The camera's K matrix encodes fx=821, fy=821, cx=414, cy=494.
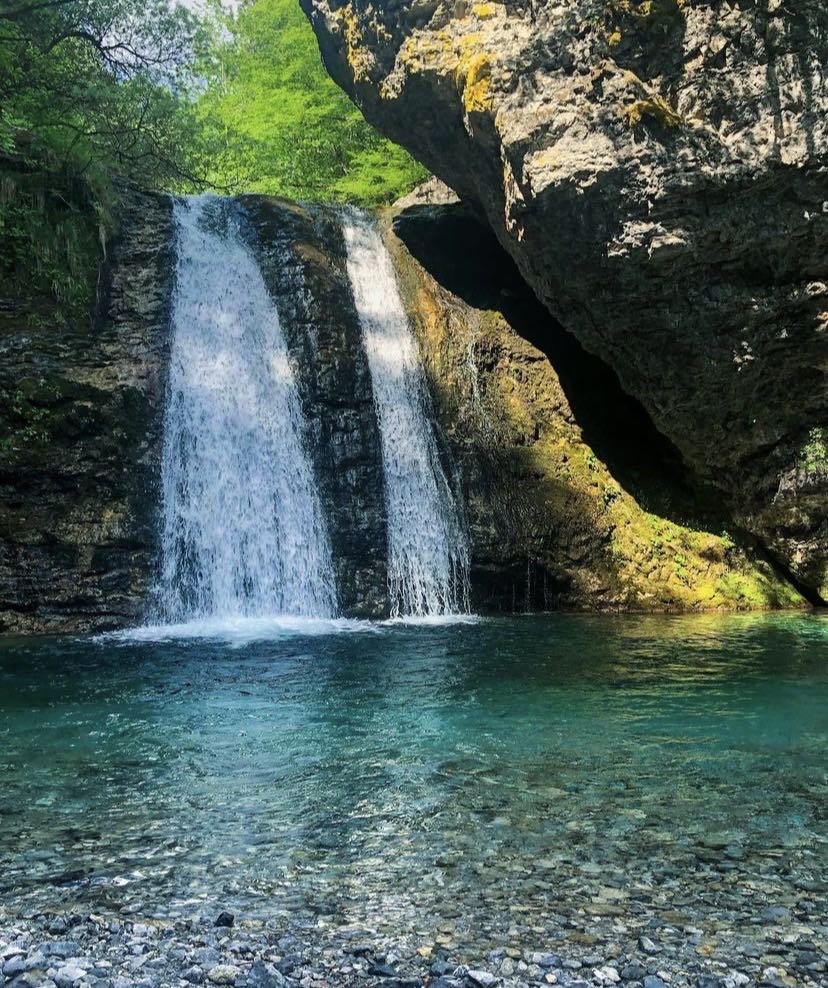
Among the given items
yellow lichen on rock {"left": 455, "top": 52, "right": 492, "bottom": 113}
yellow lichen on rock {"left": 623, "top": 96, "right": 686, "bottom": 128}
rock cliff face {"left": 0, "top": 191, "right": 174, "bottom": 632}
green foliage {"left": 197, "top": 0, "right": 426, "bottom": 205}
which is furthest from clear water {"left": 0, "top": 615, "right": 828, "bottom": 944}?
green foliage {"left": 197, "top": 0, "right": 426, "bottom": 205}

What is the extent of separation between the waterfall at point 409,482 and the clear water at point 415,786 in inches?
153

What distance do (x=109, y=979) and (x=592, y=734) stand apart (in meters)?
3.56

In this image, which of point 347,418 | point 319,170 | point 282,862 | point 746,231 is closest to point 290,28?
point 319,170

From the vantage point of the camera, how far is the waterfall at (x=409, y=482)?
12.0m

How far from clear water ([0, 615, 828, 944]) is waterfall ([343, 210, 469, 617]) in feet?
12.8

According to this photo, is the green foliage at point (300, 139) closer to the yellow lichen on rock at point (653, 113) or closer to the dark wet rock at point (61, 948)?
the yellow lichen on rock at point (653, 113)

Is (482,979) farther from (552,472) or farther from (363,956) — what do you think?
(552,472)

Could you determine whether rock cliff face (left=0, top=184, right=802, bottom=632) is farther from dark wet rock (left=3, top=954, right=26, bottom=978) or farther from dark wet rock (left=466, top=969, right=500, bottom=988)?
dark wet rock (left=466, top=969, right=500, bottom=988)

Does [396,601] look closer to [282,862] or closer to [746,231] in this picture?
[746,231]

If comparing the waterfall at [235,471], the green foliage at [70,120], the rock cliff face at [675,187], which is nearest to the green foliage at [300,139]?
the green foliage at [70,120]

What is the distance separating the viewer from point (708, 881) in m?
3.18

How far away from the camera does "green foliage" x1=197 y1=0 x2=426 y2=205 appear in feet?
66.5

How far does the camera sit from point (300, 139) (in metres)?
21.6

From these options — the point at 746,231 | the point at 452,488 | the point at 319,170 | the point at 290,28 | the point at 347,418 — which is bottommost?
the point at 452,488
